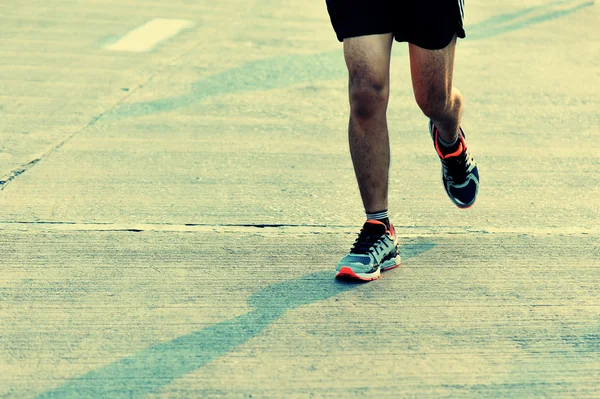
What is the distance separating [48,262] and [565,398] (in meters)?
2.13

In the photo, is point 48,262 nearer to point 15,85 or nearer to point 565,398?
point 565,398

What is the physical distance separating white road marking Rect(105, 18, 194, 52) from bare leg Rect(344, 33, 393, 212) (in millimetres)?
4279

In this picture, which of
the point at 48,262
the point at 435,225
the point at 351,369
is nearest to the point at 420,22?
the point at 435,225

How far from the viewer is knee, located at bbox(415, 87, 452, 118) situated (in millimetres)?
3602

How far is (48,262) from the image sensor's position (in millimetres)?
3637

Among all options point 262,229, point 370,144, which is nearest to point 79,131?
point 262,229

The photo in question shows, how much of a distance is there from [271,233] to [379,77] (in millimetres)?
972

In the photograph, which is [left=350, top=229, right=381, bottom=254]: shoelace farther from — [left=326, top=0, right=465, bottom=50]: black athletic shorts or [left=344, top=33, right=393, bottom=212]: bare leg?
[left=326, top=0, right=465, bottom=50]: black athletic shorts

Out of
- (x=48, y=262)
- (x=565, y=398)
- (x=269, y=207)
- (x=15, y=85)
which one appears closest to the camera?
(x=565, y=398)

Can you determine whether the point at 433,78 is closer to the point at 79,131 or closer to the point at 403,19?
the point at 403,19

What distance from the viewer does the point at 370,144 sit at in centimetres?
353

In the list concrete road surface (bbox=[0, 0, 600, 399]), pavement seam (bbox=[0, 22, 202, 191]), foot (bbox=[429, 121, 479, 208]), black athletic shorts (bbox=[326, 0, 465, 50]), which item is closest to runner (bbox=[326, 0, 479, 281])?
black athletic shorts (bbox=[326, 0, 465, 50])

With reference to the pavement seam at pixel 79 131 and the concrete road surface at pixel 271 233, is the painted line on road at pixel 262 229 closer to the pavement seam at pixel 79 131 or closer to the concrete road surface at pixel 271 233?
the concrete road surface at pixel 271 233

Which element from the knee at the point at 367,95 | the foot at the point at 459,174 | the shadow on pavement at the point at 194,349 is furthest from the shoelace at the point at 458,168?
the shadow on pavement at the point at 194,349
